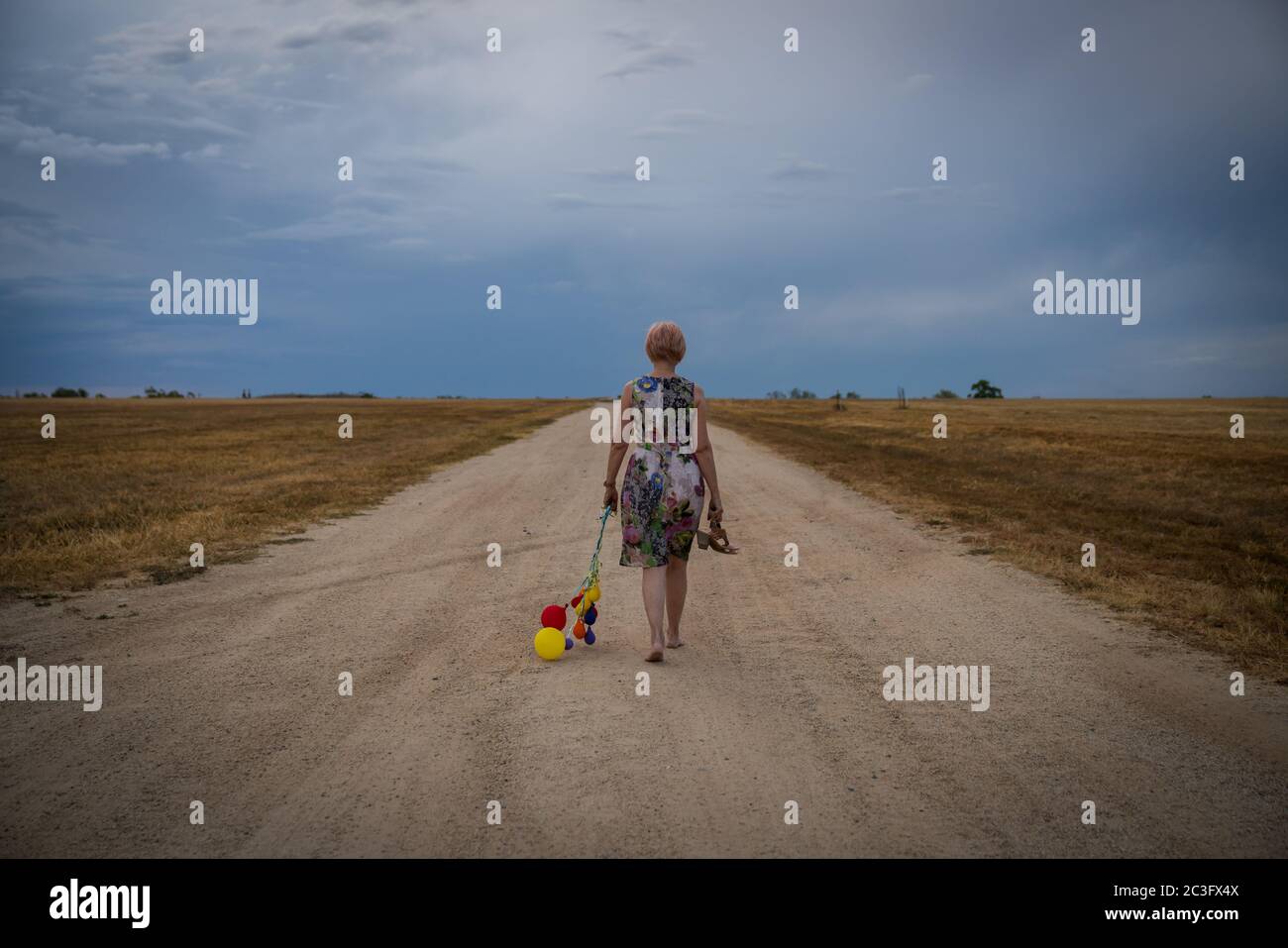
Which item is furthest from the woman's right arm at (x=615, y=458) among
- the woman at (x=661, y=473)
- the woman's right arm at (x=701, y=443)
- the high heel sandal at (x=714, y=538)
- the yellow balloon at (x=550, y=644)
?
the yellow balloon at (x=550, y=644)

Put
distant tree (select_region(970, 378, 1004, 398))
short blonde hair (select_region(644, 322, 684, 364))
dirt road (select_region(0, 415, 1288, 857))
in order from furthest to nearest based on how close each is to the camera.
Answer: distant tree (select_region(970, 378, 1004, 398)), short blonde hair (select_region(644, 322, 684, 364)), dirt road (select_region(0, 415, 1288, 857))

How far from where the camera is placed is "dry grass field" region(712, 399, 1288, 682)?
8227 mm

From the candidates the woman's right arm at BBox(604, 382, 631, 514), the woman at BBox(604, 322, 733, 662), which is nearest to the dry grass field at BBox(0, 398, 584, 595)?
the woman's right arm at BBox(604, 382, 631, 514)

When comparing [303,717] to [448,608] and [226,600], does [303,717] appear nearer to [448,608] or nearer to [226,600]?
[448,608]

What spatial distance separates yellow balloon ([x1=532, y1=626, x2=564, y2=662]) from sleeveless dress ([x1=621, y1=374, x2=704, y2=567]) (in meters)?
0.82

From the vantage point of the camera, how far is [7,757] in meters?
5.07

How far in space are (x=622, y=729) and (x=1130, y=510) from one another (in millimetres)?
13101

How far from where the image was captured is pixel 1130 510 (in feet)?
49.4

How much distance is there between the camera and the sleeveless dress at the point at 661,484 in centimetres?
650

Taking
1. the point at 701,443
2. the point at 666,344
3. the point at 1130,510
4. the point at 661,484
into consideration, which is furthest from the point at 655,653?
the point at 1130,510

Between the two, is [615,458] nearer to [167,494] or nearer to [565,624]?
[565,624]

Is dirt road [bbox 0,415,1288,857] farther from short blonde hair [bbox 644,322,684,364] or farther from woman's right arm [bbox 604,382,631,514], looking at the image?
short blonde hair [bbox 644,322,684,364]

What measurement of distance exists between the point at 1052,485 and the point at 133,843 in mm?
18723
